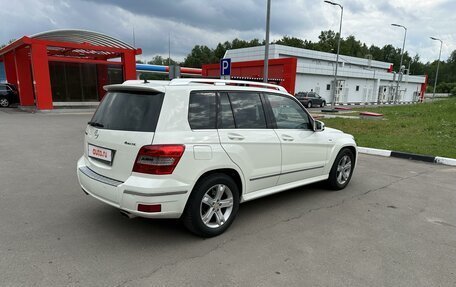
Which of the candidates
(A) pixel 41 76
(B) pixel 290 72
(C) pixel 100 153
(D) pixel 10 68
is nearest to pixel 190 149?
(C) pixel 100 153

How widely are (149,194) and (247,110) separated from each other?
66.1 inches

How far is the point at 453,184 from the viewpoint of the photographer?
6.01m

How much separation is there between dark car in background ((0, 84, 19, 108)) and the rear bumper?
2429cm

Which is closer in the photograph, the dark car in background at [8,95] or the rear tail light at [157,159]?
the rear tail light at [157,159]

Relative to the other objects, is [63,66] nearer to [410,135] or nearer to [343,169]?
[410,135]

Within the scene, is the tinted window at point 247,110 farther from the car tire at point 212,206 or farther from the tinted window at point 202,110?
the car tire at point 212,206

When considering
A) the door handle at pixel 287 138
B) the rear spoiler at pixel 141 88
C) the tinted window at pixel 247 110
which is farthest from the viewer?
the door handle at pixel 287 138

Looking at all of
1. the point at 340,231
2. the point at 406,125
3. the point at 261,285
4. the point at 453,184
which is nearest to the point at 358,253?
the point at 340,231

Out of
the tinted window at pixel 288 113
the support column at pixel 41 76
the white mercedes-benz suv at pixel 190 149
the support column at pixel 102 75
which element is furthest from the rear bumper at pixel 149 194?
the support column at pixel 102 75

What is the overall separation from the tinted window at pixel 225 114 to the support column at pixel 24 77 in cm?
2280

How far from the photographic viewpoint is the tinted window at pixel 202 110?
11.3 feet

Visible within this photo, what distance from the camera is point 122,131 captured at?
131 inches

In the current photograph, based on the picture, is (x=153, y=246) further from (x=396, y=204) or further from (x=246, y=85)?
(x=396, y=204)

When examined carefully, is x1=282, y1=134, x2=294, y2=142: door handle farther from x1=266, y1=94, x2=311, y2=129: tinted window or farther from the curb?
the curb
